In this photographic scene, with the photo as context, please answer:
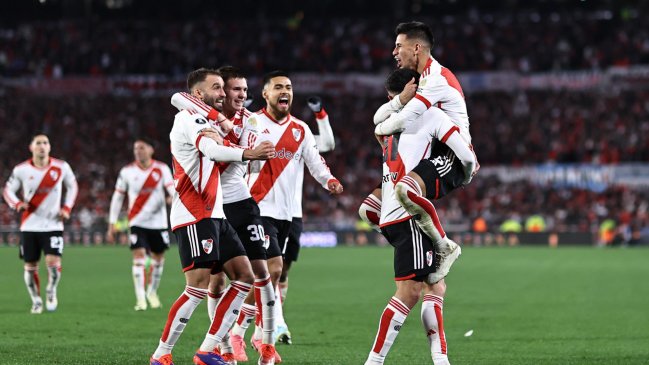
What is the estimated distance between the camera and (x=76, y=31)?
5381 centimetres

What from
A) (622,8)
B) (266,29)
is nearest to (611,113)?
(622,8)

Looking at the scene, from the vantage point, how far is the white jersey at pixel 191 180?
26.8 feet

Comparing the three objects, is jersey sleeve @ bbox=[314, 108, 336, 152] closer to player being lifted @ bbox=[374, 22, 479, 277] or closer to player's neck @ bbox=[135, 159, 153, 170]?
player being lifted @ bbox=[374, 22, 479, 277]

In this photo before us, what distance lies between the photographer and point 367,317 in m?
14.3

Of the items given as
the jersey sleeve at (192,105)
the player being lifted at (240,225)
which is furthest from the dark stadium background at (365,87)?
the jersey sleeve at (192,105)

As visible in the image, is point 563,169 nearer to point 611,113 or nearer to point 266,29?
point 611,113

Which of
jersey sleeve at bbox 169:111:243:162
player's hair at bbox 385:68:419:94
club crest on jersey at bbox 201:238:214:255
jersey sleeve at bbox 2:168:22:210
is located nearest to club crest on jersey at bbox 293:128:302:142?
jersey sleeve at bbox 169:111:243:162

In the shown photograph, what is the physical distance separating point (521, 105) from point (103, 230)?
21965 mm

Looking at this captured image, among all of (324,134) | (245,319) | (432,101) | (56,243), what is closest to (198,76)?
(432,101)

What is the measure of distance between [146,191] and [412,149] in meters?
8.56

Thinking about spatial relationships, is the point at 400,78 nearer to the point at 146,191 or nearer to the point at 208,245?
the point at 208,245

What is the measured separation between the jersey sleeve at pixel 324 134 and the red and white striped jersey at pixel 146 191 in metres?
5.09

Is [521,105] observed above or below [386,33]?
below

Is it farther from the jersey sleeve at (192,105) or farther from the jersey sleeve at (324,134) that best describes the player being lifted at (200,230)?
the jersey sleeve at (324,134)
